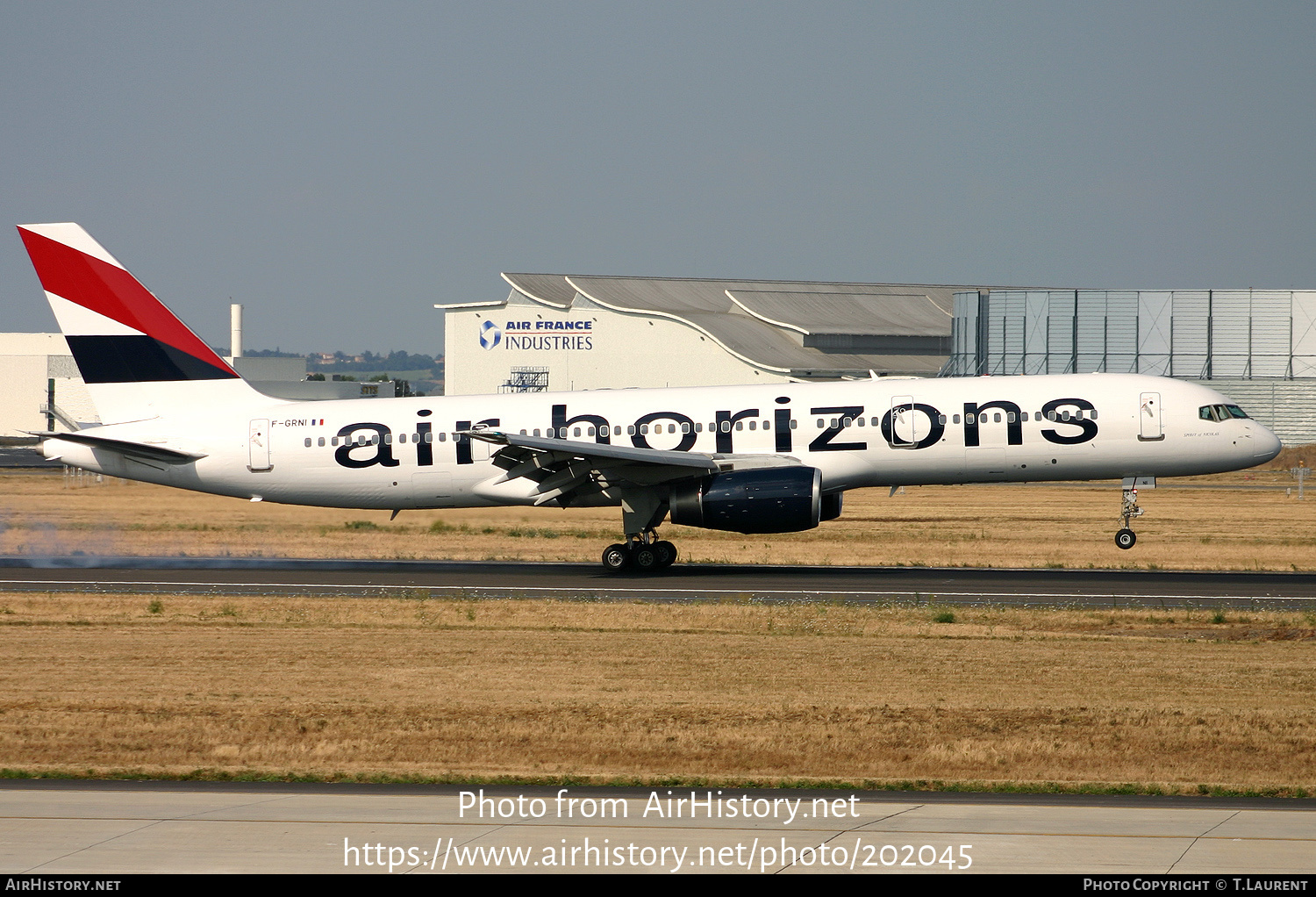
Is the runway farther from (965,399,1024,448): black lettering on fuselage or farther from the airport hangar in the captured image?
the airport hangar

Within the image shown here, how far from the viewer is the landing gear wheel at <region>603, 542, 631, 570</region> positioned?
3075 cm

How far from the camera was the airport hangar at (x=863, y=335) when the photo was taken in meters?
87.2

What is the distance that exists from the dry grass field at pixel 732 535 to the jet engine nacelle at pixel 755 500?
5.22m

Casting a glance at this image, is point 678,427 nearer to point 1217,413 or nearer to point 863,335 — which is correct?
point 1217,413

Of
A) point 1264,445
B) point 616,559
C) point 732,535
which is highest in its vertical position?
point 1264,445

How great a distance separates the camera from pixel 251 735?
587 inches

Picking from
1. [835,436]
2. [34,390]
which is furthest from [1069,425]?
[34,390]

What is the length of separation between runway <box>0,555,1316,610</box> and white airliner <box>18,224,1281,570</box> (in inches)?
65.5

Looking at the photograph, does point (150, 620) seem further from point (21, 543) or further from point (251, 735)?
point (21, 543)

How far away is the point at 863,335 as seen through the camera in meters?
117

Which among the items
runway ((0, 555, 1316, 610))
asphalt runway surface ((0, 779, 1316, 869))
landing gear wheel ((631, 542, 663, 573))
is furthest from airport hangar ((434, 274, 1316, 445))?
asphalt runway surface ((0, 779, 1316, 869))

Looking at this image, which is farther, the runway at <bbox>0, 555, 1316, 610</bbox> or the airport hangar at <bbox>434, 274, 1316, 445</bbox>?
the airport hangar at <bbox>434, 274, 1316, 445</bbox>

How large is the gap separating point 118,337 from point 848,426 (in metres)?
18.5

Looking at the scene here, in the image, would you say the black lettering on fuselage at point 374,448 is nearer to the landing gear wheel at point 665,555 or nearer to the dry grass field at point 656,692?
the dry grass field at point 656,692
